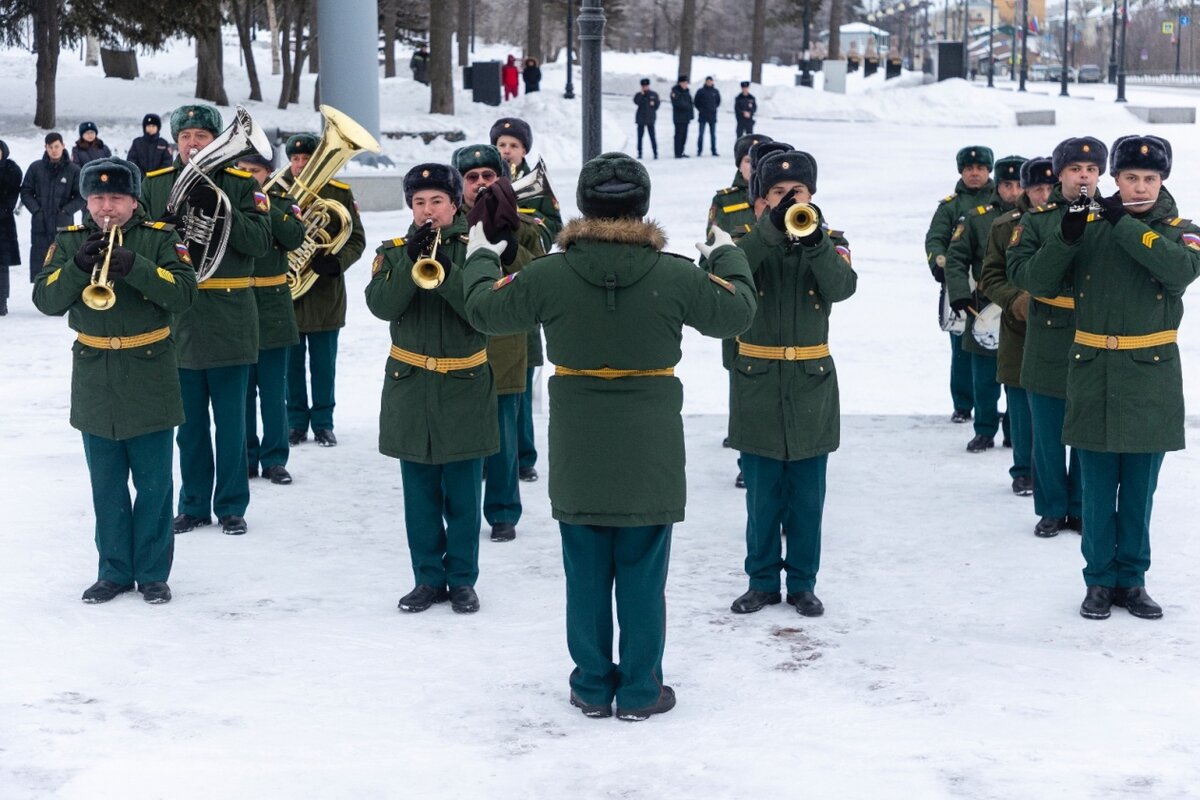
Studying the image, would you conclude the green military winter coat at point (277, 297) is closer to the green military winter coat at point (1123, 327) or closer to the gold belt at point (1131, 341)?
the green military winter coat at point (1123, 327)

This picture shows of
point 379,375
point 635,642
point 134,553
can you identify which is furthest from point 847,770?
point 379,375

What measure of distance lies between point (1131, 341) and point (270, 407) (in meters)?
4.49

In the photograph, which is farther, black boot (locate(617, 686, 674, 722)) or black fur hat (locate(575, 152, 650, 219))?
black boot (locate(617, 686, 674, 722))

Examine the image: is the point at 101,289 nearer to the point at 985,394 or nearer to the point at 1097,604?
the point at 1097,604

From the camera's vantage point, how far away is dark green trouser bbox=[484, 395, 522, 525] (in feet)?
25.2

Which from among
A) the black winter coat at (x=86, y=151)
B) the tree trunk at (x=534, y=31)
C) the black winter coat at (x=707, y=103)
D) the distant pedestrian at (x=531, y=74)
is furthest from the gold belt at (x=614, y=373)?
the tree trunk at (x=534, y=31)

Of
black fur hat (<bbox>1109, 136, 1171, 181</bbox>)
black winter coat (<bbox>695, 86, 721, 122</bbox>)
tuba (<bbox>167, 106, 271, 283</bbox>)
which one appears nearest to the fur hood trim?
black fur hat (<bbox>1109, 136, 1171, 181</bbox>)

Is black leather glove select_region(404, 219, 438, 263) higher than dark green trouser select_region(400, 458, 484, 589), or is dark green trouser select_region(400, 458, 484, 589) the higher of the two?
black leather glove select_region(404, 219, 438, 263)

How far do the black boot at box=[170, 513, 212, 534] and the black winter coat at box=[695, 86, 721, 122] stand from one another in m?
22.0

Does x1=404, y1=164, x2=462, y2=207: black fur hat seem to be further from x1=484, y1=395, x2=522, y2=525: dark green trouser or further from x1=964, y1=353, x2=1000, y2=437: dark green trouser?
x1=964, y1=353, x2=1000, y2=437: dark green trouser

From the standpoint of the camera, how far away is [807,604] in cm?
647

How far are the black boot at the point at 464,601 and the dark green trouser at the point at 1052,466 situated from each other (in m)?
2.80

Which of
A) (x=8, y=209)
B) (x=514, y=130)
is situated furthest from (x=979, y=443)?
(x=8, y=209)

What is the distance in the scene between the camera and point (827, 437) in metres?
6.42
